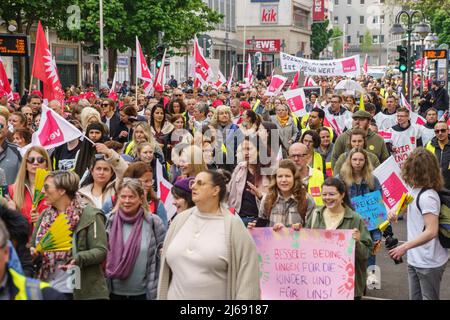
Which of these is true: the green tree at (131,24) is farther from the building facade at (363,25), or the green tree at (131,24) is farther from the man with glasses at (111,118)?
the building facade at (363,25)

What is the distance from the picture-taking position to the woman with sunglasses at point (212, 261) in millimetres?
5230

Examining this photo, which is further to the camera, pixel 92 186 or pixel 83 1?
pixel 83 1

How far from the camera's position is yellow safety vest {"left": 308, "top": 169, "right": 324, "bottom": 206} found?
28.2 ft

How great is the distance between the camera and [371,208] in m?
8.02

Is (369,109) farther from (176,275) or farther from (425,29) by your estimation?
(425,29)

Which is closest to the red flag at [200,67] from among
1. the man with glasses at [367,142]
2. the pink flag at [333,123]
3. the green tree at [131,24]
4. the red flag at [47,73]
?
the pink flag at [333,123]

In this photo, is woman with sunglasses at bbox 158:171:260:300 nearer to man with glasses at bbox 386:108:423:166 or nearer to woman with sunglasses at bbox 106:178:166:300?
woman with sunglasses at bbox 106:178:166:300

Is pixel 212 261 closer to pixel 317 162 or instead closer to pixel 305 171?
pixel 305 171

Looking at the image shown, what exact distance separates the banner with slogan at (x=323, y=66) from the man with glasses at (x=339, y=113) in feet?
29.8

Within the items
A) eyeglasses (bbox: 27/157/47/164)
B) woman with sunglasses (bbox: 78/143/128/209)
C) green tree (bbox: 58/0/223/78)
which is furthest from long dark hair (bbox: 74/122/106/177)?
green tree (bbox: 58/0/223/78)

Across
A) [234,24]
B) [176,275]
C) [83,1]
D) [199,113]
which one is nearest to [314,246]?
[176,275]
